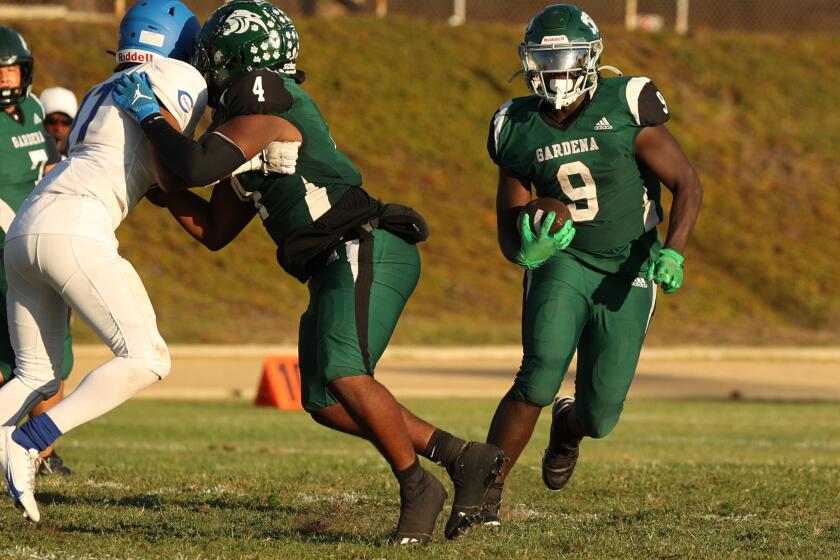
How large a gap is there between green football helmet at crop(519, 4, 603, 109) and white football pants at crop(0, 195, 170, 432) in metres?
1.92

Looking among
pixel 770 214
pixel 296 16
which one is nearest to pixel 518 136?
pixel 770 214

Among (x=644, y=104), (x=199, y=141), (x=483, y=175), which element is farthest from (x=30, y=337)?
(x=483, y=175)

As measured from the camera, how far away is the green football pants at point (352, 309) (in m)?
5.16

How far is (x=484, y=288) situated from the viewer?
75.4ft

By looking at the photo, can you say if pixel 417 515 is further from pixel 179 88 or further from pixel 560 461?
pixel 179 88

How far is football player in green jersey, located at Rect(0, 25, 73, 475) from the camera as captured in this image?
729cm

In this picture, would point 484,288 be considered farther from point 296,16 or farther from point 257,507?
point 257,507

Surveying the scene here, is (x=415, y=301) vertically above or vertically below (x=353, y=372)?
below

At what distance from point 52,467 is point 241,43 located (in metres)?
3.11

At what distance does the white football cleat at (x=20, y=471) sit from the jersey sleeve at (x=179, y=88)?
4.33ft

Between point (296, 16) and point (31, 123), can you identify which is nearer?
point (31, 123)

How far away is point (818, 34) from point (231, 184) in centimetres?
2896

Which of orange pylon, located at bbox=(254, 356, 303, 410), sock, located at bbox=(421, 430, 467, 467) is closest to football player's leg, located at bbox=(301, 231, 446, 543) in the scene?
sock, located at bbox=(421, 430, 467, 467)

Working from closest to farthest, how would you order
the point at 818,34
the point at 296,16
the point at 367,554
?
the point at 367,554, the point at 296,16, the point at 818,34
